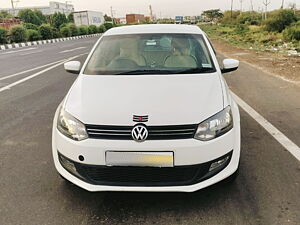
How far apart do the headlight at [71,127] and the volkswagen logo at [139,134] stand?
39 cm

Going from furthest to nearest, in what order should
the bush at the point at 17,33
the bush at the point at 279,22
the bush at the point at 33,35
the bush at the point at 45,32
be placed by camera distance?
the bush at the point at 279,22
the bush at the point at 45,32
the bush at the point at 33,35
the bush at the point at 17,33

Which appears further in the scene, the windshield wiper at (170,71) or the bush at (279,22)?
the bush at (279,22)

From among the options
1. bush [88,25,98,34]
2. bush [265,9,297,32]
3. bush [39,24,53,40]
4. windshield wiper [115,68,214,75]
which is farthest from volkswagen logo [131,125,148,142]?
bush [88,25,98,34]

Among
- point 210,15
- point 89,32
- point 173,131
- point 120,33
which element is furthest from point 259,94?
point 210,15

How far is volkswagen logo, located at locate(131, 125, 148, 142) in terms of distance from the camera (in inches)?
97.8

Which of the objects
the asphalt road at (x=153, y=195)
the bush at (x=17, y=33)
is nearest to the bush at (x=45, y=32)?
the bush at (x=17, y=33)

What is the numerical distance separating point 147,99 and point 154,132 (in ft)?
1.21

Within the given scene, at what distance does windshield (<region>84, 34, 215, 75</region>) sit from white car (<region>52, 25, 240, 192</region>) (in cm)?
41

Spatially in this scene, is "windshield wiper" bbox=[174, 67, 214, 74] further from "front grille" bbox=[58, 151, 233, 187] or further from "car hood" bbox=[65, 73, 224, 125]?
"front grille" bbox=[58, 151, 233, 187]

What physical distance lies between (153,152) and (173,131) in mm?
217

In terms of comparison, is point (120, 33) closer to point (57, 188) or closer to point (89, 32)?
point (57, 188)

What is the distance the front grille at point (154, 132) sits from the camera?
8.19 ft

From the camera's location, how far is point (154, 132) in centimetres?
250

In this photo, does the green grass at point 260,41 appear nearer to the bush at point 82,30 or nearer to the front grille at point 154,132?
the front grille at point 154,132
